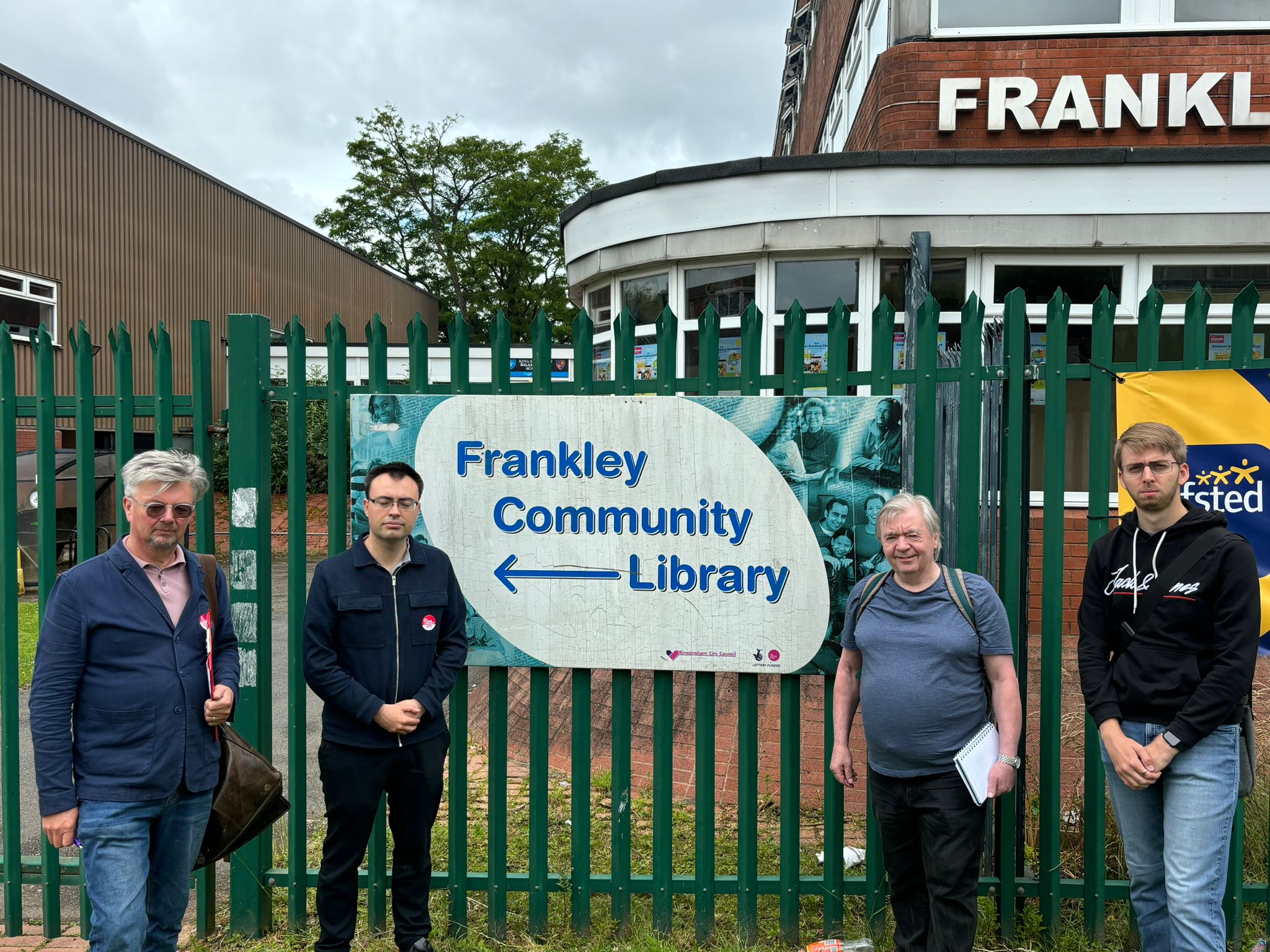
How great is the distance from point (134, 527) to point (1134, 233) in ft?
25.6

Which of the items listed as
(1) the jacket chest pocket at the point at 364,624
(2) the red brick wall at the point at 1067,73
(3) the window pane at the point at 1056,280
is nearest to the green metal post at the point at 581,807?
(1) the jacket chest pocket at the point at 364,624

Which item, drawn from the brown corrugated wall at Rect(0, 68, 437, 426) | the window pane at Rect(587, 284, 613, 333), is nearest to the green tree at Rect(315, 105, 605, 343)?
the brown corrugated wall at Rect(0, 68, 437, 426)

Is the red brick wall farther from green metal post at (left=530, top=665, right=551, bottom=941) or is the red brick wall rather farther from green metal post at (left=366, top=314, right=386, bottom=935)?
green metal post at (left=366, top=314, right=386, bottom=935)

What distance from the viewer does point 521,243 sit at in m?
38.8

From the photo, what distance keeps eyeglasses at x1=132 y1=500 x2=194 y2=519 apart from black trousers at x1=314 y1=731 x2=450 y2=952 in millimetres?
880

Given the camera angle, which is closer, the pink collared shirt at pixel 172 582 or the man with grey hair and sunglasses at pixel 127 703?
the man with grey hair and sunglasses at pixel 127 703

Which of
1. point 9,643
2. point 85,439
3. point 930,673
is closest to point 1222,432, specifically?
point 930,673

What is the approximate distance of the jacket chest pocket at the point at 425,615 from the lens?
10.4 ft

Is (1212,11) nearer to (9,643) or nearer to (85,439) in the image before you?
(85,439)

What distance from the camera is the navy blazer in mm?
2645

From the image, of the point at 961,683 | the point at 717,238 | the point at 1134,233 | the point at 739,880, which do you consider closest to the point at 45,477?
the point at 739,880

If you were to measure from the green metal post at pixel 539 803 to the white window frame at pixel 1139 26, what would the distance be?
290 inches

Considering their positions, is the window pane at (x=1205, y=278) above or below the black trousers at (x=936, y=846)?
above

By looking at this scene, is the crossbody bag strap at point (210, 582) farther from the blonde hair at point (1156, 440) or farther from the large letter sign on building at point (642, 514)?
the blonde hair at point (1156, 440)
